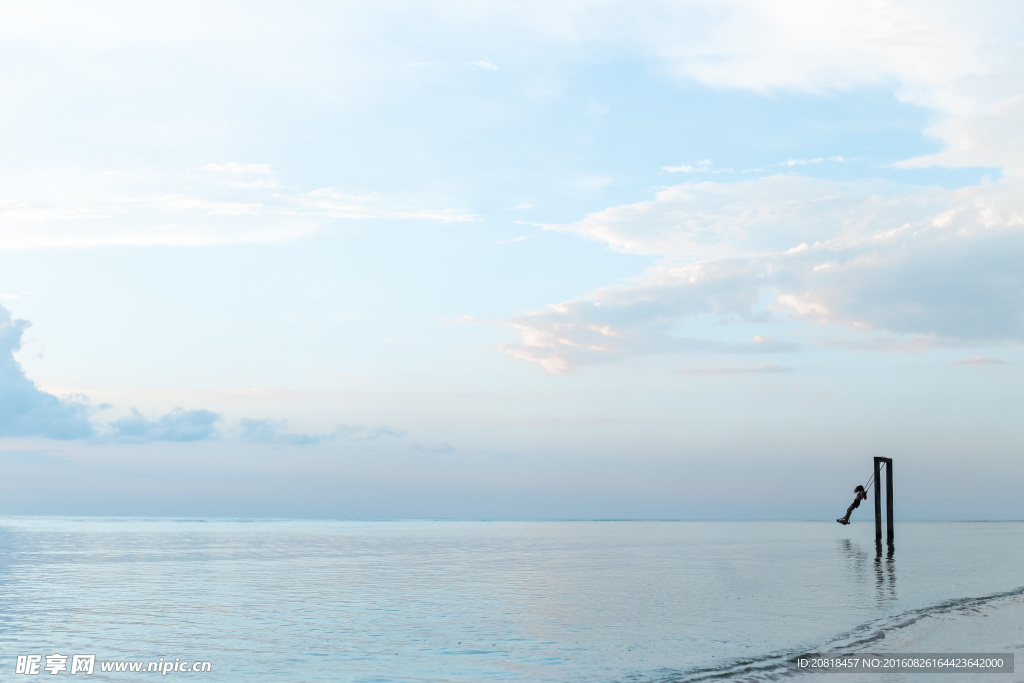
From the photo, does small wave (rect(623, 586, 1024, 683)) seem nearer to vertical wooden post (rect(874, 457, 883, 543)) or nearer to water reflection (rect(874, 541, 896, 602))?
water reflection (rect(874, 541, 896, 602))

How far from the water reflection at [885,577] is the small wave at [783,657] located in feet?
13.4

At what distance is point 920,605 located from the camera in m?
28.5

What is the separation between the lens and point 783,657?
19234mm

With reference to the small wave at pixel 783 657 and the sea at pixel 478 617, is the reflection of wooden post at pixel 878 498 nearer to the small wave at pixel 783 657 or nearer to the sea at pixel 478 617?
the sea at pixel 478 617

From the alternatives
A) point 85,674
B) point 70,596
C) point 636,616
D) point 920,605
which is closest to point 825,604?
point 920,605

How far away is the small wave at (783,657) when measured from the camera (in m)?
17.3

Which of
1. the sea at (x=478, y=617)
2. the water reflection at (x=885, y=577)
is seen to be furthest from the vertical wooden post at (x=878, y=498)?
the sea at (x=478, y=617)

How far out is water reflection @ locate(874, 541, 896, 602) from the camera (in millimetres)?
31656

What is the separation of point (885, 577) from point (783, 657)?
23.9 meters

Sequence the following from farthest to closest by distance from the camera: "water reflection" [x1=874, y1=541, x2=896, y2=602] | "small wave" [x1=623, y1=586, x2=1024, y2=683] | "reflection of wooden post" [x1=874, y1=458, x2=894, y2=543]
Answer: "reflection of wooden post" [x1=874, y1=458, x2=894, y2=543] → "water reflection" [x1=874, y1=541, x2=896, y2=602] → "small wave" [x1=623, y1=586, x2=1024, y2=683]

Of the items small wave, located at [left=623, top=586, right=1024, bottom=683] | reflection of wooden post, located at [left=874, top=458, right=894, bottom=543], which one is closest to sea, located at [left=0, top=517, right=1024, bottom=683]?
small wave, located at [left=623, top=586, right=1024, bottom=683]

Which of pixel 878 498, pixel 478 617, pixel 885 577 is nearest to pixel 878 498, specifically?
pixel 878 498

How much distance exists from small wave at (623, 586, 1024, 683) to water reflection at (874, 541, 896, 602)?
4.09m

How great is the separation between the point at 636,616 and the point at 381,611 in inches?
344
